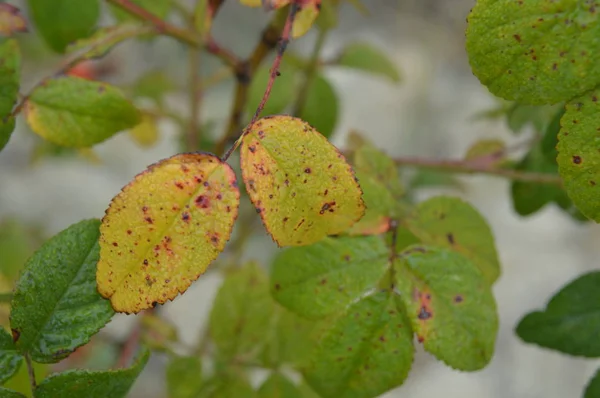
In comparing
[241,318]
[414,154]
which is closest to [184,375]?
[241,318]

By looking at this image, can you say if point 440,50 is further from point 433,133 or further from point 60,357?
point 60,357

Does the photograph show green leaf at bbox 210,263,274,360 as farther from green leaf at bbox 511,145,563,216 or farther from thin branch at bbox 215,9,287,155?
green leaf at bbox 511,145,563,216

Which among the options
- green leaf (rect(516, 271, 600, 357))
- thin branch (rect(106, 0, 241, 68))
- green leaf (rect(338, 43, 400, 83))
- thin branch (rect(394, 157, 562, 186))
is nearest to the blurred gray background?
green leaf (rect(338, 43, 400, 83))

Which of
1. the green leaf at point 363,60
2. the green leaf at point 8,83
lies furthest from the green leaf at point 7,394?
the green leaf at point 363,60

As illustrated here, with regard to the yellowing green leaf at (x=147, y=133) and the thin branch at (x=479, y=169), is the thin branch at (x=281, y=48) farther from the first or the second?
the yellowing green leaf at (x=147, y=133)

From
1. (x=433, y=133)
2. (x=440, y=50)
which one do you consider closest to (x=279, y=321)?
(x=433, y=133)

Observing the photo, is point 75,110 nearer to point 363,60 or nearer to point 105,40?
point 105,40

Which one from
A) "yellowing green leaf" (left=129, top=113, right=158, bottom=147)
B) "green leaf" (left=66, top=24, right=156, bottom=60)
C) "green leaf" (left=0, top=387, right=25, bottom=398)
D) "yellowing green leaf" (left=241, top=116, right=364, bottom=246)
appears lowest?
"yellowing green leaf" (left=129, top=113, right=158, bottom=147)
